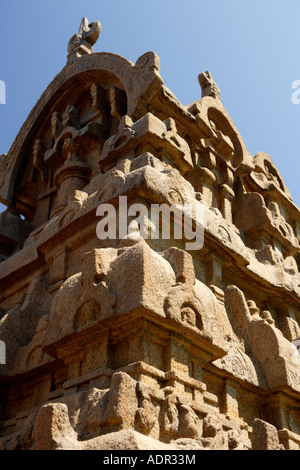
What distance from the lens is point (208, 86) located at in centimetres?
856

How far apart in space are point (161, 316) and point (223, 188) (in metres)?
3.93

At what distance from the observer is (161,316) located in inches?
161

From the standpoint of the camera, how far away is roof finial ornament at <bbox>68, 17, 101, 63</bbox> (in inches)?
346

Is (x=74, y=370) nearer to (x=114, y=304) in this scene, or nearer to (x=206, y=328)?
(x=114, y=304)

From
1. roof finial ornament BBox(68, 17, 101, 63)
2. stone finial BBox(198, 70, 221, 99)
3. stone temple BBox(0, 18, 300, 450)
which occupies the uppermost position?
roof finial ornament BBox(68, 17, 101, 63)

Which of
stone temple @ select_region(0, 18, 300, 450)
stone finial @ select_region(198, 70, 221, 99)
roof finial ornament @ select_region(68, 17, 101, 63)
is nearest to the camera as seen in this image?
stone temple @ select_region(0, 18, 300, 450)

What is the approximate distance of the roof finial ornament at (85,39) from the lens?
8.80m

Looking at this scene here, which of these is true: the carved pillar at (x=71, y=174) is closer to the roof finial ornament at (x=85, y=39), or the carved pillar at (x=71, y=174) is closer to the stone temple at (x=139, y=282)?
the stone temple at (x=139, y=282)

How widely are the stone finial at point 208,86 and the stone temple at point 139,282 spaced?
3 cm

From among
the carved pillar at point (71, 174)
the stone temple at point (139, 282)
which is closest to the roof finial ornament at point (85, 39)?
the stone temple at point (139, 282)

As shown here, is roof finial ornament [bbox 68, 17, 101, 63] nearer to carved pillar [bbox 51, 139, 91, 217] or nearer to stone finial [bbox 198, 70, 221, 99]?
stone finial [bbox 198, 70, 221, 99]

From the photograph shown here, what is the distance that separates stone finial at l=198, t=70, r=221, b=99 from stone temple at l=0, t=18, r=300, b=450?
0.11 ft

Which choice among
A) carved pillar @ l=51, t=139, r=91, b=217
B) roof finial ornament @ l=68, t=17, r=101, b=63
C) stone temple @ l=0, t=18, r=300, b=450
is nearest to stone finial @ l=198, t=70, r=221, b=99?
stone temple @ l=0, t=18, r=300, b=450

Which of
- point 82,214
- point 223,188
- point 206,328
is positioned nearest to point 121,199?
point 82,214
